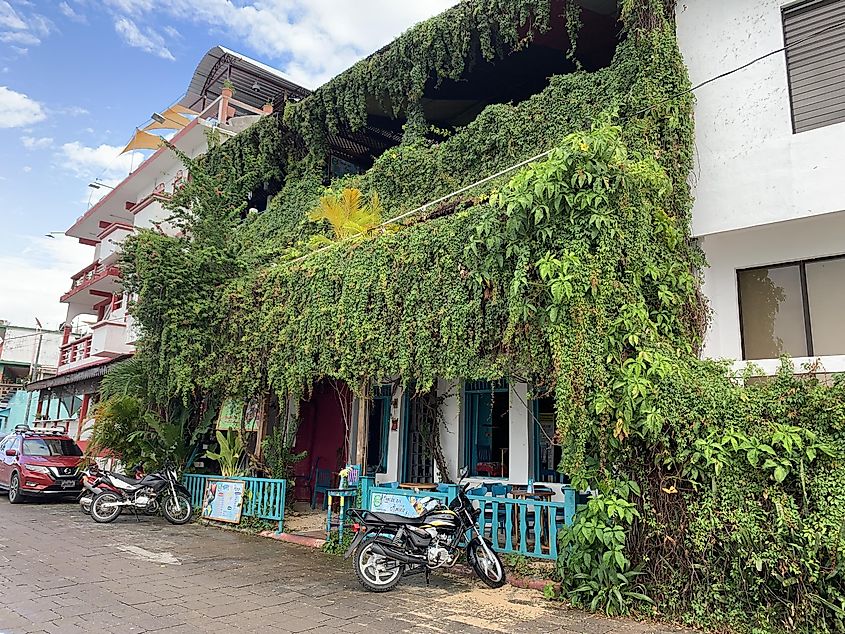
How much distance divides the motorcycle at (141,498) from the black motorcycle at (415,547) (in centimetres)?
605

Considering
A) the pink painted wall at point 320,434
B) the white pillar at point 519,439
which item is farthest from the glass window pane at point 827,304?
the pink painted wall at point 320,434

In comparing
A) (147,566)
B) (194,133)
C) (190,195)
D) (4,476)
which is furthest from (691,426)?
(194,133)

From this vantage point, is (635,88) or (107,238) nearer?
(635,88)

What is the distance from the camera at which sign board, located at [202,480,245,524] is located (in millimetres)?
10828

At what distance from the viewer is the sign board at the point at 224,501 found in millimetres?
10828

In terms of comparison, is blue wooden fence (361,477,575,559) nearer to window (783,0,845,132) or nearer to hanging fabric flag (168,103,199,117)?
window (783,0,845,132)

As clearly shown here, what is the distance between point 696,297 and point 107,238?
26.6m

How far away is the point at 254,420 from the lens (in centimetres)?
1238

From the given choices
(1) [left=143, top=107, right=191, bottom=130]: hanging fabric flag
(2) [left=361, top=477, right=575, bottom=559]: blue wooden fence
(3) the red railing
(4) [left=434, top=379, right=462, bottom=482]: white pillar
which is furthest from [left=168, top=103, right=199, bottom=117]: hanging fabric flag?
(2) [left=361, top=477, right=575, bottom=559]: blue wooden fence

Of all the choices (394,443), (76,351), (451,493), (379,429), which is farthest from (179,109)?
(451,493)

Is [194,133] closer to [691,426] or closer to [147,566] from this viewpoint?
[147,566]

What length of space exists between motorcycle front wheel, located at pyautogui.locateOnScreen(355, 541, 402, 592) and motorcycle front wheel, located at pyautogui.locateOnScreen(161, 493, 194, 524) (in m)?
6.21

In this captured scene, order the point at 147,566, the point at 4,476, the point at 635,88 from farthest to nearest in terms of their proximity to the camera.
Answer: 1. the point at 4,476
2. the point at 635,88
3. the point at 147,566

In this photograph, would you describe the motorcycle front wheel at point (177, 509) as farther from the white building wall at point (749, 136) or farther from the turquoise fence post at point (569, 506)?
the white building wall at point (749, 136)
